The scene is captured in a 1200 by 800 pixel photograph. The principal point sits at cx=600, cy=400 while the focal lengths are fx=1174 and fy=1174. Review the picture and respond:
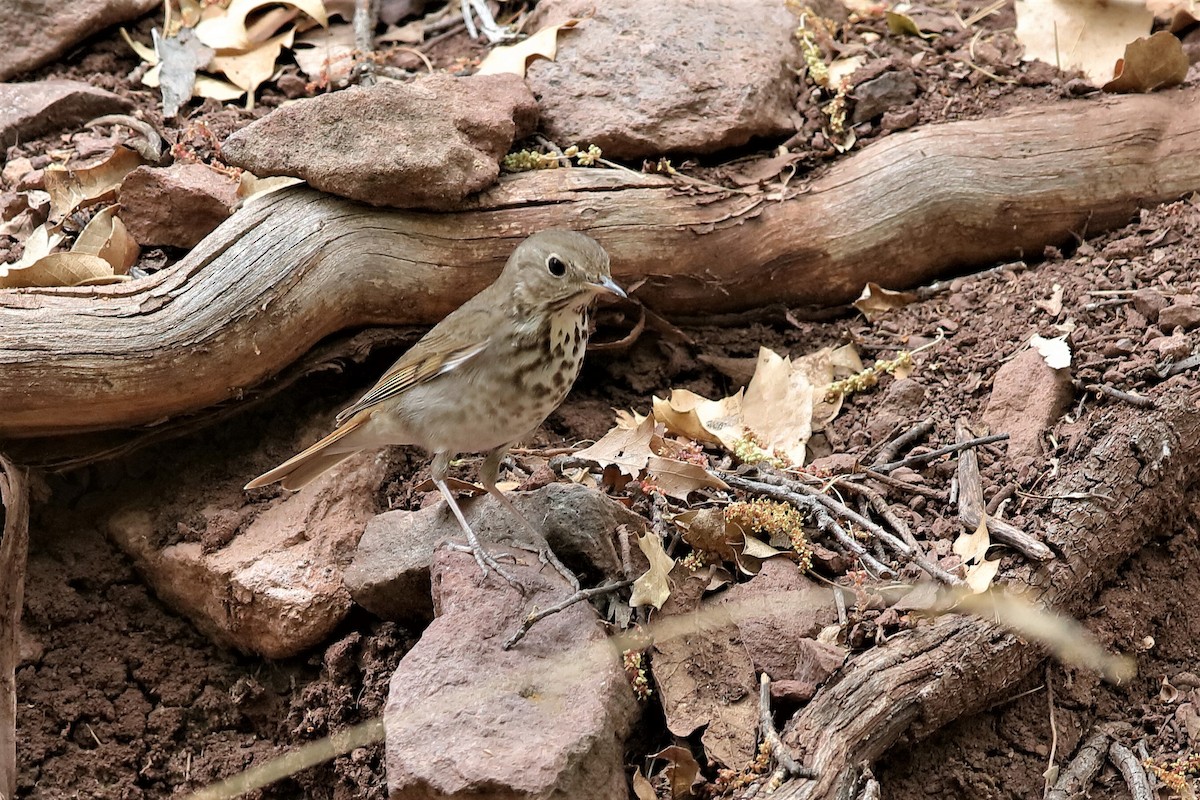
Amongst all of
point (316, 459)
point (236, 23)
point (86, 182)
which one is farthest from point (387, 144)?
point (236, 23)

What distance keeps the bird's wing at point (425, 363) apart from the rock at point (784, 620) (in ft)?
3.88

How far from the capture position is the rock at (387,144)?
4.52 m

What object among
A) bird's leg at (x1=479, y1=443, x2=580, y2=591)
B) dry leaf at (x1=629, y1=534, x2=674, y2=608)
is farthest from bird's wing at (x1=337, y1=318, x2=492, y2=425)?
dry leaf at (x1=629, y1=534, x2=674, y2=608)

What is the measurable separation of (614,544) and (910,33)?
3.53 m

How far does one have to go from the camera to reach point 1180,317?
14.2 ft

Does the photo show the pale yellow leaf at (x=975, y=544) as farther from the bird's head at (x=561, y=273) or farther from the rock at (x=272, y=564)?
the rock at (x=272, y=564)

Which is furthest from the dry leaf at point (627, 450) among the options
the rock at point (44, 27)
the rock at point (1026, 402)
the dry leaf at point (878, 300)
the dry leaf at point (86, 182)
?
the rock at point (44, 27)

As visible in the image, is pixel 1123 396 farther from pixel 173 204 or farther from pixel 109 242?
pixel 109 242

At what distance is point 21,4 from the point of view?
5754 millimetres

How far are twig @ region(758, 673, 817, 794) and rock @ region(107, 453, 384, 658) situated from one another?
155 cm

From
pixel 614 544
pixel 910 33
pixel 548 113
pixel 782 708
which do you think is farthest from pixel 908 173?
pixel 782 708

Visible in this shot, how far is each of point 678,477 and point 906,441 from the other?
35.7 inches

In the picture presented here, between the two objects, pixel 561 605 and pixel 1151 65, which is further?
pixel 1151 65

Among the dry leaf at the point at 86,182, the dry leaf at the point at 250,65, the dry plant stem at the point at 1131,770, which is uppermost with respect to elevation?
the dry leaf at the point at 250,65
